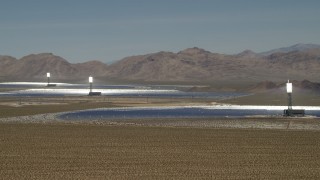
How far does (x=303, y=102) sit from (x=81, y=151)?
65.4 metres

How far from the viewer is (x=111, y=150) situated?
105ft

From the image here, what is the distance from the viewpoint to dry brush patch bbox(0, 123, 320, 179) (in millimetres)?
25109

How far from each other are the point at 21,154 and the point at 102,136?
9.75 metres

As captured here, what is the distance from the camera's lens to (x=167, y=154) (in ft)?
99.9

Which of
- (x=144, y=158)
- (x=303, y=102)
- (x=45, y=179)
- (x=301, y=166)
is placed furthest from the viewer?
(x=303, y=102)

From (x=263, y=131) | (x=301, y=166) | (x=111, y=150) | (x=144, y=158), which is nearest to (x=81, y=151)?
(x=111, y=150)

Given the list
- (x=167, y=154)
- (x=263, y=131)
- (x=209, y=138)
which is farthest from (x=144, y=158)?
(x=263, y=131)

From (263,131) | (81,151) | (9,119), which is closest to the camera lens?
(81,151)

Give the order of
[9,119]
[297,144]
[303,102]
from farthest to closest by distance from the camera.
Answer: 1. [303,102]
2. [9,119]
3. [297,144]

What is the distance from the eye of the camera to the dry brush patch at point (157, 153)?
2511cm

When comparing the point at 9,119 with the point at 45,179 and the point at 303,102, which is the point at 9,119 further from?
the point at 303,102

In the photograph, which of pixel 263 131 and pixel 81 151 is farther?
pixel 263 131

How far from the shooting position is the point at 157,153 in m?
30.7

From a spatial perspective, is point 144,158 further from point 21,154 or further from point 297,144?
point 297,144
